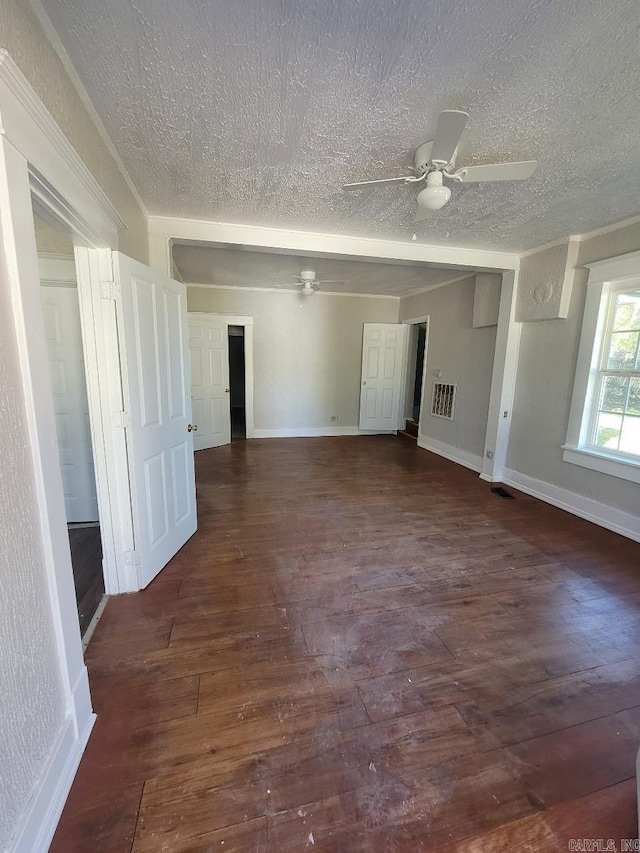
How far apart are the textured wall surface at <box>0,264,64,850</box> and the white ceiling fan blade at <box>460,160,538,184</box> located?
1999 millimetres

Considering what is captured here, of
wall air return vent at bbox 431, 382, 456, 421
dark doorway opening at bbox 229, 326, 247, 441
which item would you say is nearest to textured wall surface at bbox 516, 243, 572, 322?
wall air return vent at bbox 431, 382, 456, 421

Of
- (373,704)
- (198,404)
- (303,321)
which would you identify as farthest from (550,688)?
(303,321)

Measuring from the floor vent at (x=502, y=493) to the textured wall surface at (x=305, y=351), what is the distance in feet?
10.1

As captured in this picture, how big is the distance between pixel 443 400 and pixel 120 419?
4586mm

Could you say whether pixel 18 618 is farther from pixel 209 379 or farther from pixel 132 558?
pixel 209 379

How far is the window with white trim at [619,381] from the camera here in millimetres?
2910

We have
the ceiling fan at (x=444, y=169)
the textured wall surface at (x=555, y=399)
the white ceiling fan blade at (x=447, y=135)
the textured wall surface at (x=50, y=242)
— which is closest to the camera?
the white ceiling fan blade at (x=447, y=135)

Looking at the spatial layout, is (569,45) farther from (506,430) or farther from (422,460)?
(422,460)

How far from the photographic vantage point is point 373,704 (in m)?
1.46

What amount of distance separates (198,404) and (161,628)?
390 cm

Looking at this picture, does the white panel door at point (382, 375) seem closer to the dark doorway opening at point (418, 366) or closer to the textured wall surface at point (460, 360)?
the dark doorway opening at point (418, 366)

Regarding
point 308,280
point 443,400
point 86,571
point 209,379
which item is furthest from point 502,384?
point 86,571

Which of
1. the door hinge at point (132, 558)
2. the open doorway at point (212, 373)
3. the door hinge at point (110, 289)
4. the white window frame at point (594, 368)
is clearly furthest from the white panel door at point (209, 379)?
the white window frame at point (594, 368)

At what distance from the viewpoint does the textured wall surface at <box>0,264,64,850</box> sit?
0.88 meters
